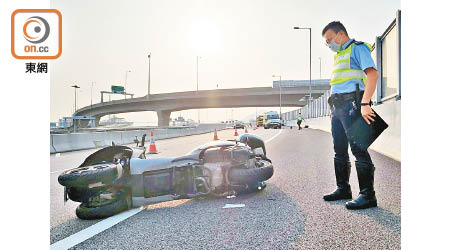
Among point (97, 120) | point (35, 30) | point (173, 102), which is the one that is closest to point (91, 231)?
point (97, 120)

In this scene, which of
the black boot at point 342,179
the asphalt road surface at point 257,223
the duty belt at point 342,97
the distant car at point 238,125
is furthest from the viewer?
the distant car at point 238,125

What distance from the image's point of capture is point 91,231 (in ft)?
6.24

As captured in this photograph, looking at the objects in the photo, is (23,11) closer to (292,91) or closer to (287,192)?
(292,91)

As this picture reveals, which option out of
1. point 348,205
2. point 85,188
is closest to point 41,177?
point 85,188

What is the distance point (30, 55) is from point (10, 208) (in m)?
0.82

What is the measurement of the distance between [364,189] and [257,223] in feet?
2.74

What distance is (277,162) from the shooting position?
5035mm

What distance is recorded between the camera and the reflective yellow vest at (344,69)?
73.5 inches

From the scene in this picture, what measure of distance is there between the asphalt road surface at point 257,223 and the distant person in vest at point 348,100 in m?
0.07

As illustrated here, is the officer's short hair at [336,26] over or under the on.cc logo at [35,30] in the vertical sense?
over

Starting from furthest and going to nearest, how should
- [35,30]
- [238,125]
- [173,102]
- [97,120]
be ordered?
[238,125] → [173,102] → [97,120] → [35,30]

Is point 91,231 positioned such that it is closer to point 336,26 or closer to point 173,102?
point 173,102

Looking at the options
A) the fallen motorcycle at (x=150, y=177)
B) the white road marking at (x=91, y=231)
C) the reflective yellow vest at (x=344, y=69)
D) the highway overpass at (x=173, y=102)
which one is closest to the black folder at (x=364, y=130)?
the reflective yellow vest at (x=344, y=69)

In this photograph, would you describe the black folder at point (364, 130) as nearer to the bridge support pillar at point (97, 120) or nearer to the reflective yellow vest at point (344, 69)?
the reflective yellow vest at point (344, 69)
